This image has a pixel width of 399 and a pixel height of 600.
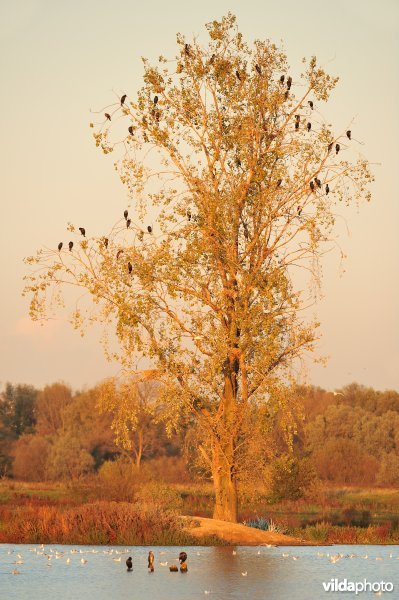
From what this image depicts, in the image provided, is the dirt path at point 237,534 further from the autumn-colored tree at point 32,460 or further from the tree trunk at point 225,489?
the autumn-colored tree at point 32,460

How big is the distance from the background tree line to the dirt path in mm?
34425

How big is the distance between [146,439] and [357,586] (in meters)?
69.5

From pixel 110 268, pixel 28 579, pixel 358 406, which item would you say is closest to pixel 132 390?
pixel 110 268

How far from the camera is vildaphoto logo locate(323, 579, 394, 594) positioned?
20350 mm

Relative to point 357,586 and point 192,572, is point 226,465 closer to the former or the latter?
point 192,572

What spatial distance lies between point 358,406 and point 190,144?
6877cm

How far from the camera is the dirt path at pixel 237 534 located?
100 ft

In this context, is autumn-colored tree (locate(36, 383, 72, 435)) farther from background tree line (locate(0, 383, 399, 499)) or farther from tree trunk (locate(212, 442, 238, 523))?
tree trunk (locate(212, 442, 238, 523))

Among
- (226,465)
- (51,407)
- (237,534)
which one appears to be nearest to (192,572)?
(237,534)

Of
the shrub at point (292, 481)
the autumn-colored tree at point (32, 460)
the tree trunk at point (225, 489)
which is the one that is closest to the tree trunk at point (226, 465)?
the tree trunk at point (225, 489)

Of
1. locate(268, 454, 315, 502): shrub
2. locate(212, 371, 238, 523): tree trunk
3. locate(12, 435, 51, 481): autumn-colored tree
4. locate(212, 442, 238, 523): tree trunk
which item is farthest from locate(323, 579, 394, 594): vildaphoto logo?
locate(12, 435, 51, 481): autumn-colored tree

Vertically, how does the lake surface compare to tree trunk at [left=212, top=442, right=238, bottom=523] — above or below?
below

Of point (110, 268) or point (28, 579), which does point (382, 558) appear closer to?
point (28, 579)

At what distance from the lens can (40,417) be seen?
103 meters
